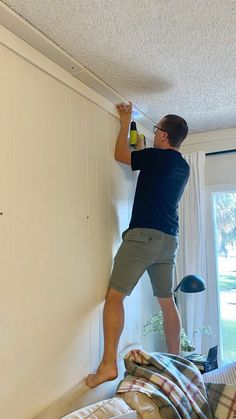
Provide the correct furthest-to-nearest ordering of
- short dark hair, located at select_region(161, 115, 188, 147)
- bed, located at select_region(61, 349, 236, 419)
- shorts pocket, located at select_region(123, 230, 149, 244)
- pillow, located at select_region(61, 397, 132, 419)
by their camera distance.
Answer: short dark hair, located at select_region(161, 115, 188, 147) < shorts pocket, located at select_region(123, 230, 149, 244) < bed, located at select_region(61, 349, 236, 419) < pillow, located at select_region(61, 397, 132, 419)

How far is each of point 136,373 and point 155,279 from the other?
2.46 ft

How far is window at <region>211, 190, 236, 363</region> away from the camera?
2945 millimetres

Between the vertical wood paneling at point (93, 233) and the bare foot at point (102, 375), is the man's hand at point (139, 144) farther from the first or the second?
the bare foot at point (102, 375)

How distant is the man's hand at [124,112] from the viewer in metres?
2.25

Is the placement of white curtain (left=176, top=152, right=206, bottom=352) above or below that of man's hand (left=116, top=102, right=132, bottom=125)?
below

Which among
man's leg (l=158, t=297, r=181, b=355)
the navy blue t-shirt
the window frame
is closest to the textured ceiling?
the navy blue t-shirt

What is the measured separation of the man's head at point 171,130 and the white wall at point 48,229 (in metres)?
0.36

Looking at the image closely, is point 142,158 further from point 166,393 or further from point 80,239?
point 166,393

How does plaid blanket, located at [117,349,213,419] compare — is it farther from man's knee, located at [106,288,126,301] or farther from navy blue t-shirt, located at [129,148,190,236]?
navy blue t-shirt, located at [129,148,190,236]

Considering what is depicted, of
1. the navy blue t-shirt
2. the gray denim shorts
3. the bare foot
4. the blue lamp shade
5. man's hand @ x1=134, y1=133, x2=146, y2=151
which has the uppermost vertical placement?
man's hand @ x1=134, y1=133, x2=146, y2=151

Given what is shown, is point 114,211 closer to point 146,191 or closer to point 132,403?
point 146,191

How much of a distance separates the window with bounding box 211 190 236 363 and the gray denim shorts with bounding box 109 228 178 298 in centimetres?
101

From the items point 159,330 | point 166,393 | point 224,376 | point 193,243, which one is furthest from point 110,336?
point 193,243

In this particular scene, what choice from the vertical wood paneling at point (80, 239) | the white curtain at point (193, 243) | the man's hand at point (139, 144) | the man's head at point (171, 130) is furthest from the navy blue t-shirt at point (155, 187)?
the white curtain at point (193, 243)
